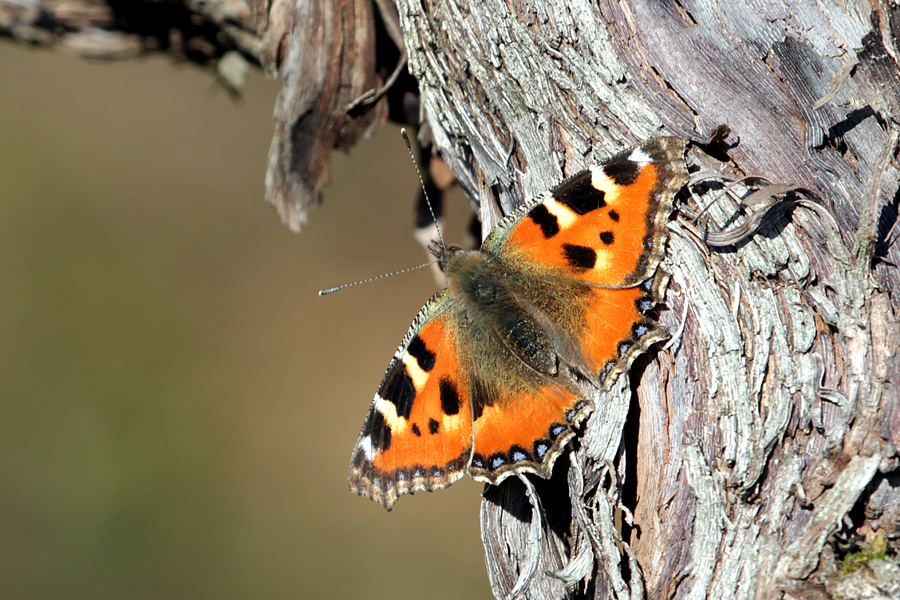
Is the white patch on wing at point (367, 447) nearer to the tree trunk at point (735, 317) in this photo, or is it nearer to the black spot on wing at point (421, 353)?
the black spot on wing at point (421, 353)

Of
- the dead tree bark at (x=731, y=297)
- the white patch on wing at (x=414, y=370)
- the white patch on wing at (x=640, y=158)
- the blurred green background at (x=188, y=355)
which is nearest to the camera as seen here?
the dead tree bark at (x=731, y=297)

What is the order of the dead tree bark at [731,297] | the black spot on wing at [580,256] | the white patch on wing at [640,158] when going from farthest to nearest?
the black spot on wing at [580,256], the white patch on wing at [640,158], the dead tree bark at [731,297]

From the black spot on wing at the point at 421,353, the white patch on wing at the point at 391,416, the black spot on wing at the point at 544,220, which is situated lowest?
the white patch on wing at the point at 391,416

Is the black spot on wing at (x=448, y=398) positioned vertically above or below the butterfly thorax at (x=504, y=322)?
below

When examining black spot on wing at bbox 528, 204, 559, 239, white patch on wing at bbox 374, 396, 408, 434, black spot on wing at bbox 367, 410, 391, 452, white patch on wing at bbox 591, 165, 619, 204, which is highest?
white patch on wing at bbox 591, 165, 619, 204

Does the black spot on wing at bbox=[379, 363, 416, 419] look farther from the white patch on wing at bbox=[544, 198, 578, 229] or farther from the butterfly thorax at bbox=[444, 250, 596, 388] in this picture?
the white patch on wing at bbox=[544, 198, 578, 229]

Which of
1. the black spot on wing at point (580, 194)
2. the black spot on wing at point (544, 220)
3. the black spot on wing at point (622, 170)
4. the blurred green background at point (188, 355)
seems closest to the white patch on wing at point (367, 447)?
the black spot on wing at point (544, 220)

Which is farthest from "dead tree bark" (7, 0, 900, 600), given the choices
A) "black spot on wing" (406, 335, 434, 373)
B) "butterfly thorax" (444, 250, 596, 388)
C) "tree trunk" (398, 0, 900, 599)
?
"black spot on wing" (406, 335, 434, 373)

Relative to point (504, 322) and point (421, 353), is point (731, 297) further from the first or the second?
point (421, 353)
